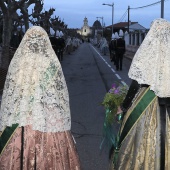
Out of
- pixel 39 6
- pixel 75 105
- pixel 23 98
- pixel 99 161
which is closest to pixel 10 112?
pixel 23 98

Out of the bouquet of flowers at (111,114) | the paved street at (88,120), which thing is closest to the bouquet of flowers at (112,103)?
the bouquet of flowers at (111,114)

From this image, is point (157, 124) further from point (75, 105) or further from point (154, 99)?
point (75, 105)

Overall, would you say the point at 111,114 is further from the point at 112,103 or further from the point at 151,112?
the point at 151,112

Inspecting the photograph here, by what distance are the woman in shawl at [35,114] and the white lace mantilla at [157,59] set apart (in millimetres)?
861

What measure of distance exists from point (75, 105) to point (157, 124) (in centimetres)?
730

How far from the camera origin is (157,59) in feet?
13.9

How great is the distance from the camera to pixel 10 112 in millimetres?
3832

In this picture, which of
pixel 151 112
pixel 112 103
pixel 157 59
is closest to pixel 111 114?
pixel 112 103

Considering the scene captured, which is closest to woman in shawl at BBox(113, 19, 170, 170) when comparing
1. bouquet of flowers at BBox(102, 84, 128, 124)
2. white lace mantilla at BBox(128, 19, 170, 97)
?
white lace mantilla at BBox(128, 19, 170, 97)

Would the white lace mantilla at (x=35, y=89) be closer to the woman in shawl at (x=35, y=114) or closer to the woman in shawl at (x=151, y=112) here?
the woman in shawl at (x=35, y=114)

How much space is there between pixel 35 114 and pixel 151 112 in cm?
111

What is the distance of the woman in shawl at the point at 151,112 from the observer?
4199 millimetres

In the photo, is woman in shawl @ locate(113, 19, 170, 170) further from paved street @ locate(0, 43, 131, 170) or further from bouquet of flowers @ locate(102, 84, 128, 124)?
paved street @ locate(0, 43, 131, 170)

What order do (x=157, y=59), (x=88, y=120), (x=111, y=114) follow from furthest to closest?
(x=88, y=120) < (x=111, y=114) < (x=157, y=59)
